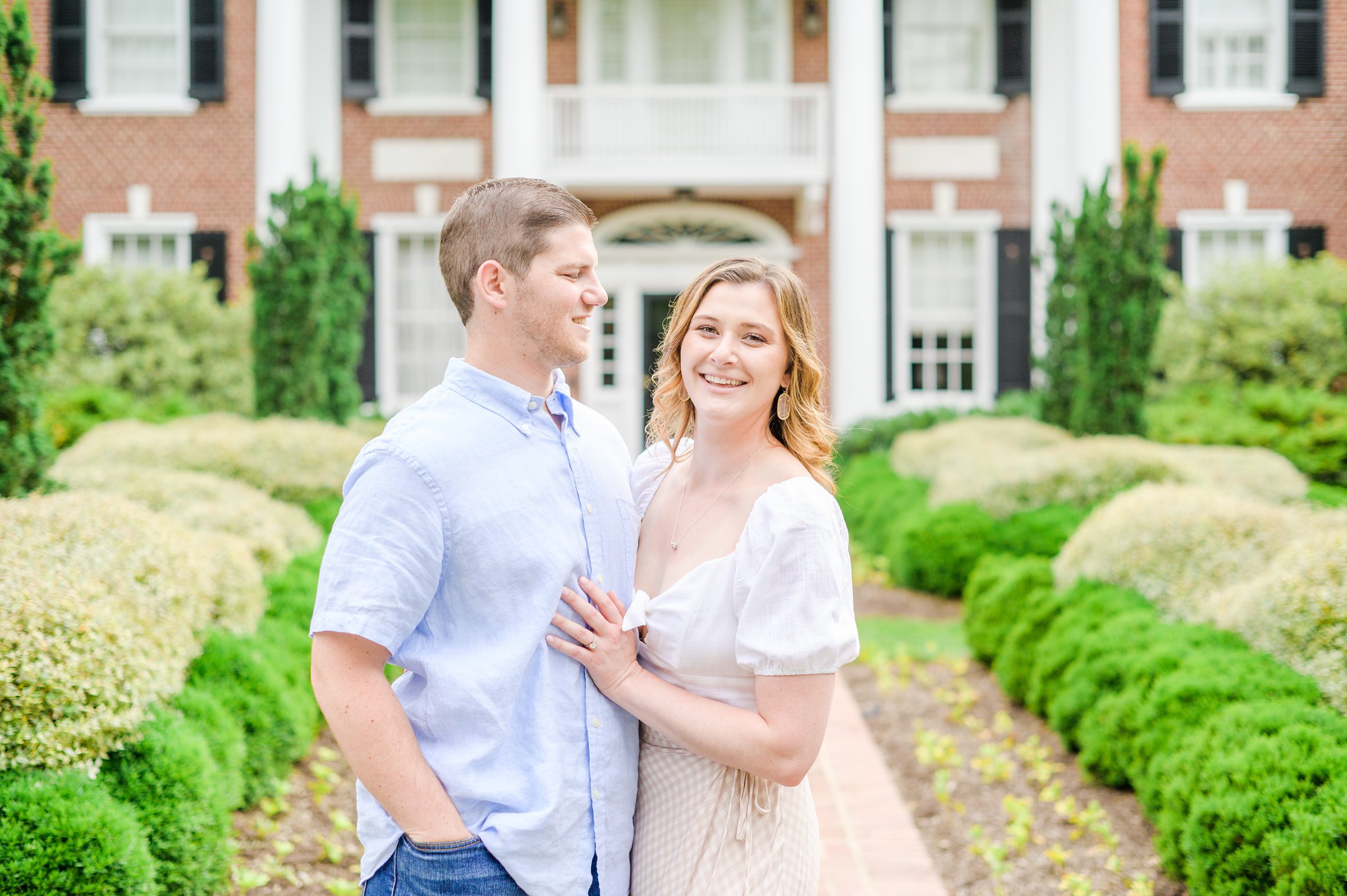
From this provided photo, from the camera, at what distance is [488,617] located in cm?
178

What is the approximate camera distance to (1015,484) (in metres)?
8.23

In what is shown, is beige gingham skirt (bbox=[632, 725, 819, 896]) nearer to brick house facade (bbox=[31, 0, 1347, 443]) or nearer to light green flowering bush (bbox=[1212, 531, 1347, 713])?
light green flowering bush (bbox=[1212, 531, 1347, 713])

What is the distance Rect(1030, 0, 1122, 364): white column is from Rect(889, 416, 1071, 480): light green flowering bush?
220 cm

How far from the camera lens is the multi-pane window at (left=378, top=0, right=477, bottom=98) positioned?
14.9 m

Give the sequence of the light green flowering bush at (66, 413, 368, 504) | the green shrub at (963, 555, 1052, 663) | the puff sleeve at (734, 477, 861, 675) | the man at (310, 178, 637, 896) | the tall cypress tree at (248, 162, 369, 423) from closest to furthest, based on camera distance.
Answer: the man at (310, 178, 637, 896) → the puff sleeve at (734, 477, 861, 675) → the green shrub at (963, 555, 1052, 663) → the light green flowering bush at (66, 413, 368, 504) → the tall cypress tree at (248, 162, 369, 423)

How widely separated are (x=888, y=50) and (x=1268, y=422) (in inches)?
288

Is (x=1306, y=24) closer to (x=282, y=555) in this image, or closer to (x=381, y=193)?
(x=381, y=193)

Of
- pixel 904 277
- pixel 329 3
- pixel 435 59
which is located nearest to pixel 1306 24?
pixel 904 277

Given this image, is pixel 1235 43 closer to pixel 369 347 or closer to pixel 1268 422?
pixel 1268 422

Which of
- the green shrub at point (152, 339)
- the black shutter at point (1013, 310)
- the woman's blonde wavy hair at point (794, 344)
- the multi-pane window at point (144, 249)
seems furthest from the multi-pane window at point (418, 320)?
the woman's blonde wavy hair at point (794, 344)

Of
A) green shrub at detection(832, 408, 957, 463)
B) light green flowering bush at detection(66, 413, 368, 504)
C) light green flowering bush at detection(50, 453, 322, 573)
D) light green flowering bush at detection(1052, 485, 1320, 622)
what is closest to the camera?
light green flowering bush at detection(1052, 485, 1320, 622)

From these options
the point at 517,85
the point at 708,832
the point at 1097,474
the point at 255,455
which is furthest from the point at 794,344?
the point at 517,85

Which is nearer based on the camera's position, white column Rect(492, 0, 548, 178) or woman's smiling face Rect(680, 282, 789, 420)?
woman's smiling face Rect(680, 282, 789, 420)

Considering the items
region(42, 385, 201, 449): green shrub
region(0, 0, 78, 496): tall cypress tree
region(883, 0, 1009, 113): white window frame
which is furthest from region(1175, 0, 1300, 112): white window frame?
region(0, 0, 78, 496): tall cypress tree
